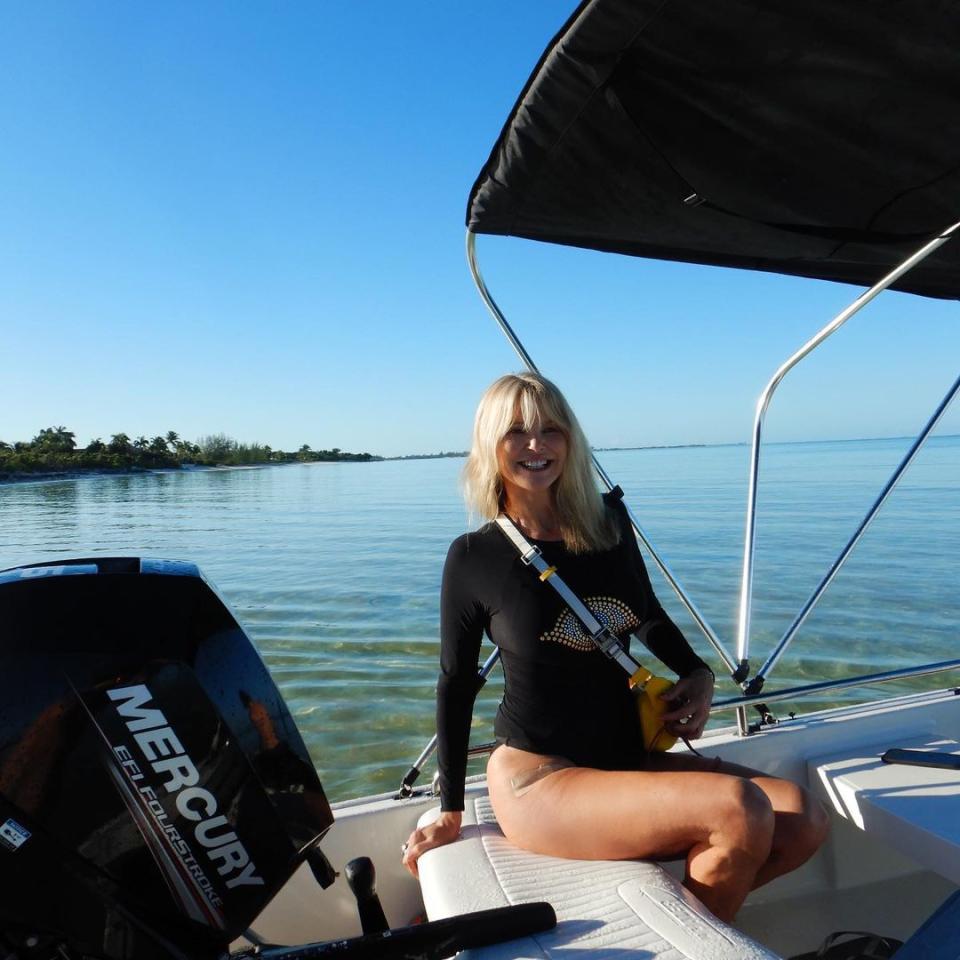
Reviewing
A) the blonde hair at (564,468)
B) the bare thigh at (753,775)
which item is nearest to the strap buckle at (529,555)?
the blonde hair at (564,468)

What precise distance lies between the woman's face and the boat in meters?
0.34

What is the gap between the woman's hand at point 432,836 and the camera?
5.39 feet

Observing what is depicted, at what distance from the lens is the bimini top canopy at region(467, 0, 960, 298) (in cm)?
134

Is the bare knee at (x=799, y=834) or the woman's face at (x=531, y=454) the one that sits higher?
the woman's face at (x=531, y=454)

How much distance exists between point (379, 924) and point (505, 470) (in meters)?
1.00

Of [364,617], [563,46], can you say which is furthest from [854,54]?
[364,617]

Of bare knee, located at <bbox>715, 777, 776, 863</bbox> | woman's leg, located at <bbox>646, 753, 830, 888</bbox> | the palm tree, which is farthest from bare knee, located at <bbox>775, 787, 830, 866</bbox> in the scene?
the palm tree

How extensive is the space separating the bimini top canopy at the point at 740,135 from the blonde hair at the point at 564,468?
459 millimetres

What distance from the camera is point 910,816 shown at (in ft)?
5.50

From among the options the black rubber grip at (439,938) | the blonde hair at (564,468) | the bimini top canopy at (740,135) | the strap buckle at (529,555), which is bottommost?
the black rubber grip at (439,938)

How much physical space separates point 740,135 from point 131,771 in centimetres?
174

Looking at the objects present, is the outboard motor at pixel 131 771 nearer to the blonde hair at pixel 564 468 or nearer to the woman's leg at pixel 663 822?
the woman's leg at pixel 663 822

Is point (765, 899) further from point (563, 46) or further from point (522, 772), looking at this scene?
point (563, 46)

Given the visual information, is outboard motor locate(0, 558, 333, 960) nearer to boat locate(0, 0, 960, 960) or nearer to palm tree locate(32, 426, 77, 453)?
boat locate(0, 0, 960, 960)
